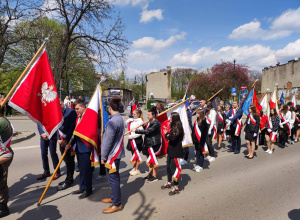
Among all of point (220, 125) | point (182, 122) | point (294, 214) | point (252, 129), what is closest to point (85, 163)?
point (182, 122)

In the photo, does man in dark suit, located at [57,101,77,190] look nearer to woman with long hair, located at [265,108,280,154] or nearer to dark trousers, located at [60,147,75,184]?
dark trousers, located at [60,147,75,184]

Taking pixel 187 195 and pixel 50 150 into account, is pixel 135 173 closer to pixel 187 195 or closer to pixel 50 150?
pixel 187 195

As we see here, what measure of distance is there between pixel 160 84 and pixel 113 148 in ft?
188

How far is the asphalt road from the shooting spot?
12.2ft

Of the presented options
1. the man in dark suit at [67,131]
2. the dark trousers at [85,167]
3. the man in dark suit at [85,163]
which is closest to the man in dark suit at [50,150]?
the man in dark suit at [67,131]

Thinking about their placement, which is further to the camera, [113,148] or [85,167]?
[85,167]

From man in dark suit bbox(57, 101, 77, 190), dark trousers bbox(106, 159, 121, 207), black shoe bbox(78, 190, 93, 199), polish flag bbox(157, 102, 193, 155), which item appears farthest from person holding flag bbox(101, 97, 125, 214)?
polish flag bbox(157, 102, 193, 155)

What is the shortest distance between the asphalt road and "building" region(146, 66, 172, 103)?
49604 mm

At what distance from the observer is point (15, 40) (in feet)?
52.5

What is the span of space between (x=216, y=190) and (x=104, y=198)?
7.79 ft

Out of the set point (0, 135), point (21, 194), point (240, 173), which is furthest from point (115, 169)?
point (240, 173)

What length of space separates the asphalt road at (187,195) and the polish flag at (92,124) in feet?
3.23

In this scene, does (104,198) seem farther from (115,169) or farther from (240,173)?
(240,173)

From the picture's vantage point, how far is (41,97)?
3959 mm
